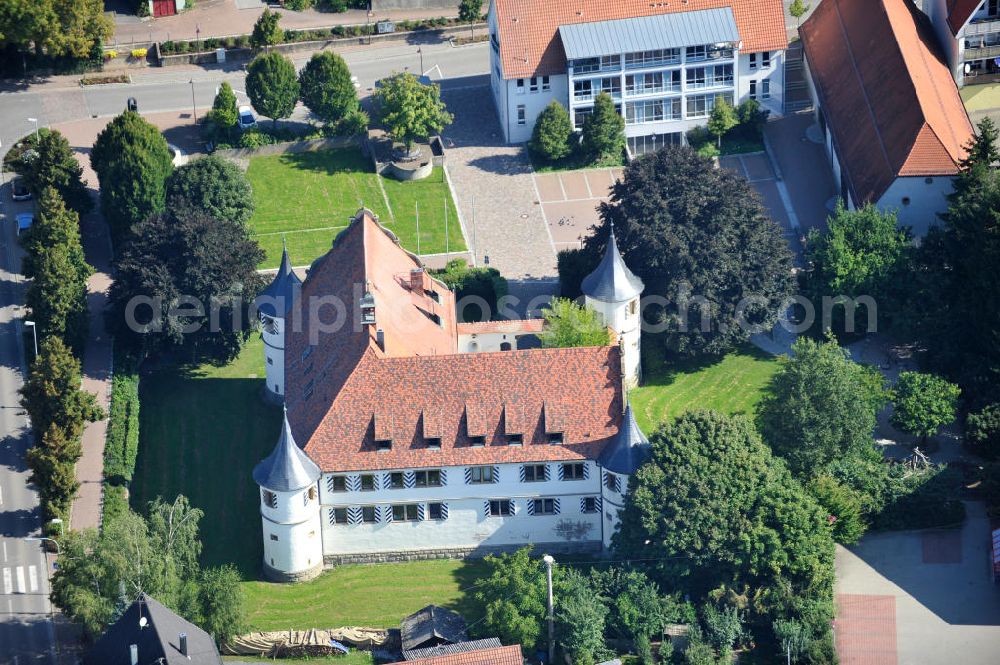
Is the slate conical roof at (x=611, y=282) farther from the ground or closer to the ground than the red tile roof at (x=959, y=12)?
closer to the ground

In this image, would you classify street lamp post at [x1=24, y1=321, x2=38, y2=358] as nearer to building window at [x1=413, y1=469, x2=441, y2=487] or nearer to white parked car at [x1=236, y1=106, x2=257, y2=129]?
white parked car at [x1=236, y1=106, x2=257, y2=129]

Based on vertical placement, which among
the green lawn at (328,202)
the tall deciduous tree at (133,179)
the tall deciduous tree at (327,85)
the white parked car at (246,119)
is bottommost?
the green lawn at (328,202)

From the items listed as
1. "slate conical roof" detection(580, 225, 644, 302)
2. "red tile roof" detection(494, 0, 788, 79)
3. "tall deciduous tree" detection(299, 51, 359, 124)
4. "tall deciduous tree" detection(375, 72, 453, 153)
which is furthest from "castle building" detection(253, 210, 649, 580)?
"red tile roof" detection(494, 0, 788, 79)

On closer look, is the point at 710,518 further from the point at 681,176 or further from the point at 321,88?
the point at 321,88

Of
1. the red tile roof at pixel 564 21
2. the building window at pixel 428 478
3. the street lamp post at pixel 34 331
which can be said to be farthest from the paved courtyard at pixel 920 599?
the street lamp post at pixel 34 331

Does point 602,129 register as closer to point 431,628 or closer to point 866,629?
point 866,629

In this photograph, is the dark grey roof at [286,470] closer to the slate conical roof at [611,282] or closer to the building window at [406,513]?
the building window at [406,513]

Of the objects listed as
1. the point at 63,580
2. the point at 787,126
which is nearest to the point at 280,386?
the point at 63,580
